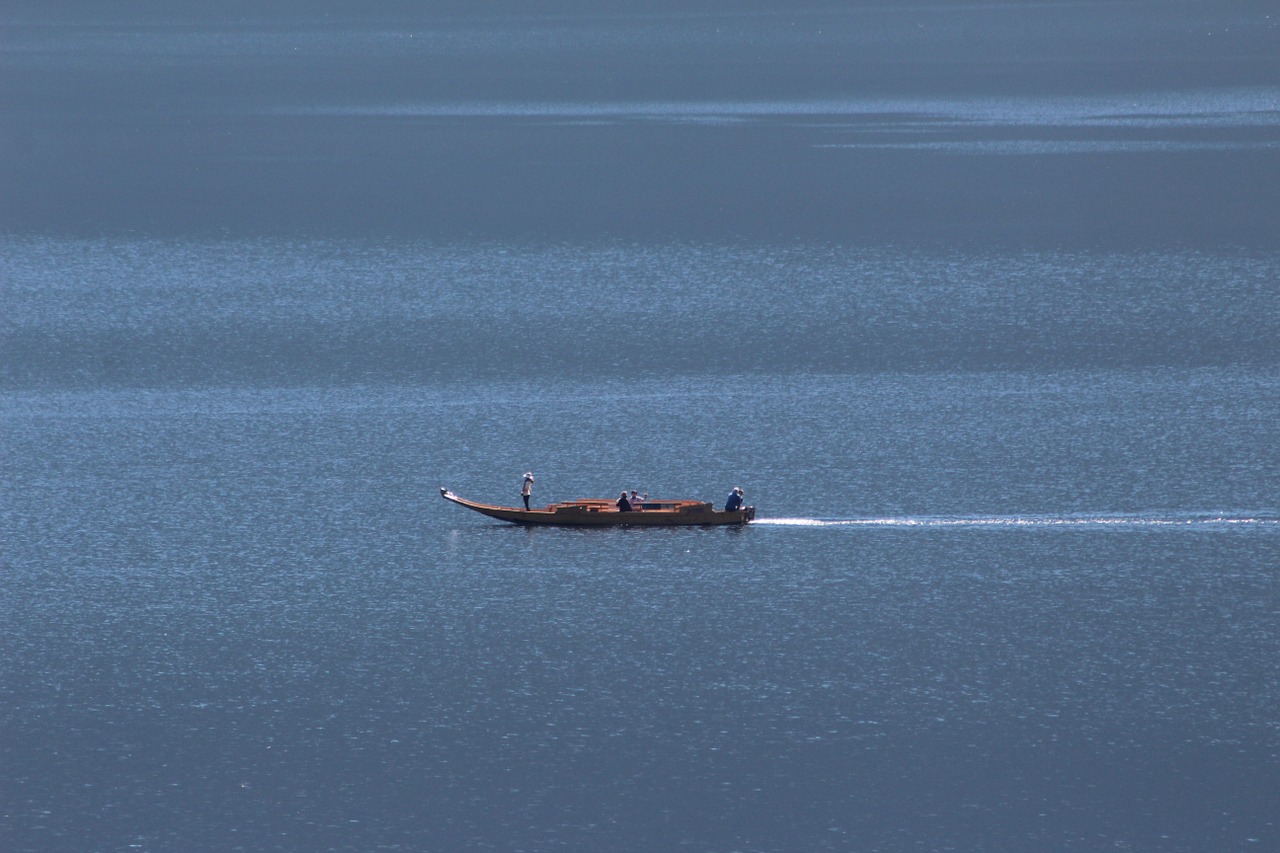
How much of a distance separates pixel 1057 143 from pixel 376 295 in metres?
56.1

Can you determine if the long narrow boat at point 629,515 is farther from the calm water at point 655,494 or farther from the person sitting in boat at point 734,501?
the calm water at point 655,494

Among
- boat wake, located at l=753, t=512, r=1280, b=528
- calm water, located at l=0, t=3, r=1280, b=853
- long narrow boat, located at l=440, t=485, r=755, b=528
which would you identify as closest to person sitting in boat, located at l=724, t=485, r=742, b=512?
long narrow boat, located at l=440, t=485, r=755, b=528

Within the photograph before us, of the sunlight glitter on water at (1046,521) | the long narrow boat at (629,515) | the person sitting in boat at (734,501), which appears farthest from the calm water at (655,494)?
the person sitting in boat at (734,501)

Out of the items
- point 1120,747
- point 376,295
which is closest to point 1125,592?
point 1120,747

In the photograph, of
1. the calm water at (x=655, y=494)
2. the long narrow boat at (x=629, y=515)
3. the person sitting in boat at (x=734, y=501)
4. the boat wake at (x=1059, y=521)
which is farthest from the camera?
the boat wake at (x=1059, y=521)

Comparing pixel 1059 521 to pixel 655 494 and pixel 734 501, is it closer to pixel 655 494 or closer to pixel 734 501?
pixel 734 501

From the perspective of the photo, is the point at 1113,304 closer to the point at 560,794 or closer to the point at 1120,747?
the point at 1120,747

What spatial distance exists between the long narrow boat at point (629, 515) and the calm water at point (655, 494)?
49cm

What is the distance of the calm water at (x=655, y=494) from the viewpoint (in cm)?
3616

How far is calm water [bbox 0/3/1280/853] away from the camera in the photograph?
36156 millimetres

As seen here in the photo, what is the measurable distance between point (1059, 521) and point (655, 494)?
11.6 meters

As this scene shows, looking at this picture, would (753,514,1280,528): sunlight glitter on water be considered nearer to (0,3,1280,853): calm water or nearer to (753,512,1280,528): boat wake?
(753,512,1280,528): boat wake

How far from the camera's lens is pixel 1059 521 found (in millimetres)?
50219

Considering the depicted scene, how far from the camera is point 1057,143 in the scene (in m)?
119
